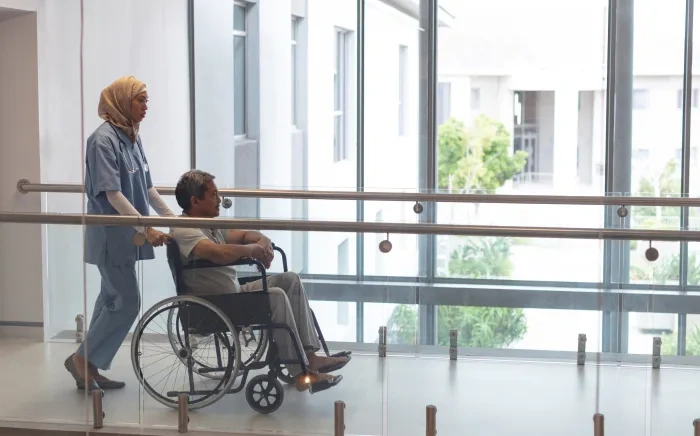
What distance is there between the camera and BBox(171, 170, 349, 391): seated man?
386 centimetres

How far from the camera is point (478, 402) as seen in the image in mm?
3850

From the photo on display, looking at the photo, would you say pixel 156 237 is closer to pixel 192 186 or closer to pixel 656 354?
pixel 192 186

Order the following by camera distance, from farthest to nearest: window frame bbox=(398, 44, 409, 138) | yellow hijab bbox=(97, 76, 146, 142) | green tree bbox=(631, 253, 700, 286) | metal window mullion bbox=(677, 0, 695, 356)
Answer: window frame bbox=(398, 44, 409, 138) < metal window mullion bbox=(677, 0, 695, 356) < yellow hijab bbox=(97, 76, 146, 142) < green tree bbox=(631, 253, 700, 286)

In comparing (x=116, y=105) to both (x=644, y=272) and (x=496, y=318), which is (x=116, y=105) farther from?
(x=644, y=272)

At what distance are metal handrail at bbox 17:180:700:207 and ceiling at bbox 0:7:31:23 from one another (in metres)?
0.79

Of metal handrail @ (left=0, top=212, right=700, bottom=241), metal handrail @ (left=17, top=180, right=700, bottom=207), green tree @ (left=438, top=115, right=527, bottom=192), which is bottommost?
metal handrail @ (left=0, top=212, right=700, bottom=241)

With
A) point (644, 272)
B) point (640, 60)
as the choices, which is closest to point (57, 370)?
point (644, 272)

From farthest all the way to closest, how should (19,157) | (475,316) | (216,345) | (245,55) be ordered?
(245,55), (19,157), (475,316), (216,345)

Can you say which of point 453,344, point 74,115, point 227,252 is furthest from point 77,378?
point 74,115

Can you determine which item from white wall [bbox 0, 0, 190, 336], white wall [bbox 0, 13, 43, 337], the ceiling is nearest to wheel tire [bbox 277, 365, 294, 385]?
white wall [bbox 0, 0, 190, 336]

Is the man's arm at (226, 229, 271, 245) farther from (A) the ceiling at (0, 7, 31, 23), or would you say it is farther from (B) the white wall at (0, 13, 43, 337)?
(A) the ceiling at (0, 7, 31, 23)

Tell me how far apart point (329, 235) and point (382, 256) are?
0.21 m

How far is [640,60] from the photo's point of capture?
315 inches

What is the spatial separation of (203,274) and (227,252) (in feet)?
0.45
